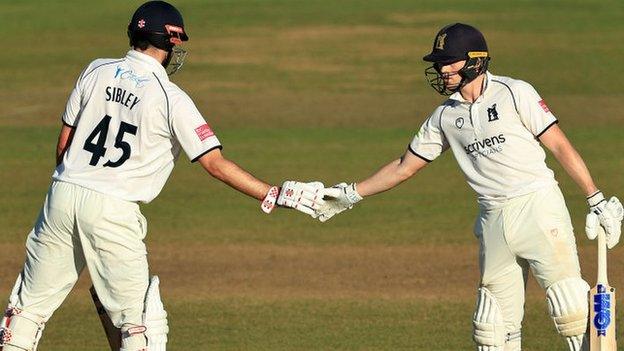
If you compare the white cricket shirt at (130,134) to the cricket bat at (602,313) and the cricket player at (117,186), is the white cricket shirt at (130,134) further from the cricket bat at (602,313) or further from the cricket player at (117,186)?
the cricket bat at (602,313)

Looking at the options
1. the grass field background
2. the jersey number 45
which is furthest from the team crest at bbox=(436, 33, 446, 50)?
the grass field background

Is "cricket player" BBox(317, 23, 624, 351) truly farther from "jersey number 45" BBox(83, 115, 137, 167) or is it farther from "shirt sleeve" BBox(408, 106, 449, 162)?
"jersey number 45" BBox(83, 115, 137, 167)

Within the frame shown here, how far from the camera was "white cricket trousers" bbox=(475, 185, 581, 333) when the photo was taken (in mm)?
A: 8656

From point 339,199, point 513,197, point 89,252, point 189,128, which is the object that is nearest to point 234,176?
point 189,128

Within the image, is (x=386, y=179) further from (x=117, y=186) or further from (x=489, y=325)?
(x=117, y=186)

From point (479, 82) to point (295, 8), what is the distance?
75.1ft

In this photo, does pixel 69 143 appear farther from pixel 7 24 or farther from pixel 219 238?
pixel 7 24

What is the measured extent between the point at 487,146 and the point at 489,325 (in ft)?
3.40

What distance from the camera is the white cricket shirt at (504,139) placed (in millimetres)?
8672

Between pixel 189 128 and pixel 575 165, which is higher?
pixel 189 128

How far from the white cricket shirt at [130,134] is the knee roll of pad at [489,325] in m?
1.84

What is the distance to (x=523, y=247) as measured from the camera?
870 cm

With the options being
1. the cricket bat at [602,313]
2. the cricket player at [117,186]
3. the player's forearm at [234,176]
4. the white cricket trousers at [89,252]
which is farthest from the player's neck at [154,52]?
the cricket bat at [602,313]

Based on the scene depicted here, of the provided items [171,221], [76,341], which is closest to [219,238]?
[171,221]
